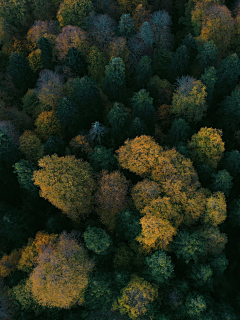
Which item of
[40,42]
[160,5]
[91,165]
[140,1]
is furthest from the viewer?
[160,5]

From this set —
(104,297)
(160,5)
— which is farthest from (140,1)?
(104,297)

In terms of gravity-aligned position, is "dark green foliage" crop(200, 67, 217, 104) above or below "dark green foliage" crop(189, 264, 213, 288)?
above

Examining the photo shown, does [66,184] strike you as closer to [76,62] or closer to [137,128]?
[137,128]

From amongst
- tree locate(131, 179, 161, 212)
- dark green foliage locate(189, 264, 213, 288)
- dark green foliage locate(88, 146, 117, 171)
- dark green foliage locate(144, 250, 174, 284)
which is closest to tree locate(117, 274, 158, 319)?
dark green foliage locate(144, 250, 174, 284)

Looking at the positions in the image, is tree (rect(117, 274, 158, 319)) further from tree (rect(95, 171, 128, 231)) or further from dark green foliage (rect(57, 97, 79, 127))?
dark green foliage (rect(57, 97, 79, 127))

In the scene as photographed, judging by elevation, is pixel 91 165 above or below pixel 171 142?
below

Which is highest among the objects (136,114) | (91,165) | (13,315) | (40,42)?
(40,42)

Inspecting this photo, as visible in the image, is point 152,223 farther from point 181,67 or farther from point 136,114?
point 181,67
